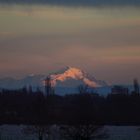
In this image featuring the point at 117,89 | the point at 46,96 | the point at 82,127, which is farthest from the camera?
the point at 117,89

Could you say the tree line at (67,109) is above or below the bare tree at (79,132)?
above

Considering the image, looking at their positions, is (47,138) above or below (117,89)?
below

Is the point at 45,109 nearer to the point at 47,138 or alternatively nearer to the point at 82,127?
the point at 47,138

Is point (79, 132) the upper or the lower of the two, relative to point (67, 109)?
lower

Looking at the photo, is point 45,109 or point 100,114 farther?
point 45,109

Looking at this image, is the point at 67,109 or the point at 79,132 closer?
the point at 79,132

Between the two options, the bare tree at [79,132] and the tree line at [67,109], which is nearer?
the bare tree at [79,132]

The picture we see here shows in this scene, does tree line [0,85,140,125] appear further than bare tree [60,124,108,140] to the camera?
Yes

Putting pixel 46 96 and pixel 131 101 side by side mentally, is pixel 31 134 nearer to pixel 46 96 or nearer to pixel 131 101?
pixel 131 101

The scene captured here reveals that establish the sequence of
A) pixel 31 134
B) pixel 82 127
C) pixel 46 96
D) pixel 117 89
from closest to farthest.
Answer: pixel 82 127, pixel 31 134, pixel 46 96, pixel 117 89

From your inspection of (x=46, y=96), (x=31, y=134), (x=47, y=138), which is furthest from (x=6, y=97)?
(x=47, y=138)

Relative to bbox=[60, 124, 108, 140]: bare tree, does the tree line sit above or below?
above

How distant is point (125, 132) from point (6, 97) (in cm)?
4924

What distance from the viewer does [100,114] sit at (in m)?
91.5
